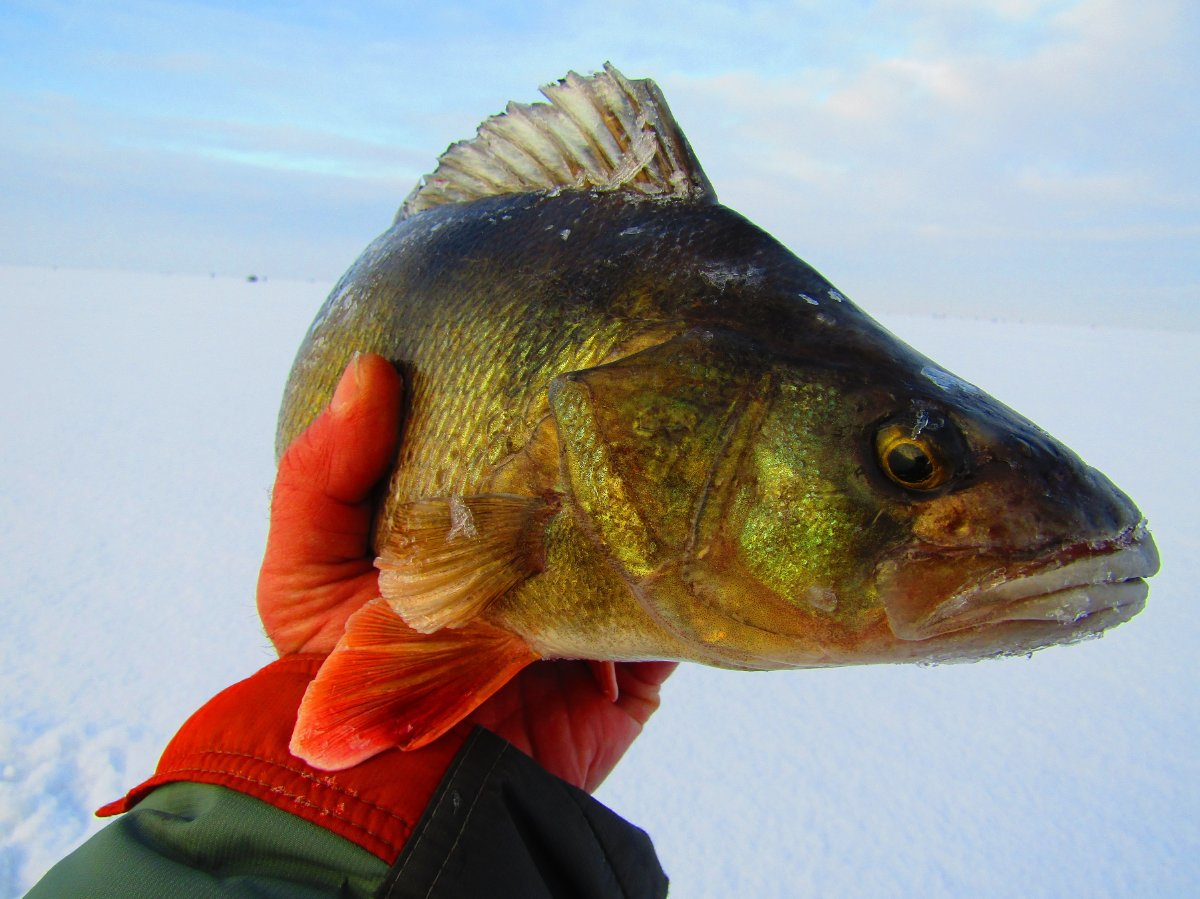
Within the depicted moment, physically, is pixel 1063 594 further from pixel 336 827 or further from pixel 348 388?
pixel 348 388

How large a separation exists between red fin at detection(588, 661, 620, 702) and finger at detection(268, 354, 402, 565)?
0.74 meters

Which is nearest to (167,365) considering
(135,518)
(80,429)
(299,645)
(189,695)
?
(80,429)

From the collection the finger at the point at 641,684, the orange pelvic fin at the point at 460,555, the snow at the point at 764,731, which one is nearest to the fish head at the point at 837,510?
the orange pelvic fin at the point at 460,555

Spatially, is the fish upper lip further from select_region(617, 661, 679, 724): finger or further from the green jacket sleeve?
select_region(617, 661, 679, 724): finger

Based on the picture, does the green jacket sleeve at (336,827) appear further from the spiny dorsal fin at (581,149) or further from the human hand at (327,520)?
the spiny dorsal fin at (581,149)

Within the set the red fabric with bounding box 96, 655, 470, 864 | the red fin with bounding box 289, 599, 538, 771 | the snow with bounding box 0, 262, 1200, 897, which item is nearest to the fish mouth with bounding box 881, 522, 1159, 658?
the red fin with bounding box 289, 599, 538, 771

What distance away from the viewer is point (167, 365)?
42.9 feet

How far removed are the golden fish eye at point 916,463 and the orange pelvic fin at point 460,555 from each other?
605 mm

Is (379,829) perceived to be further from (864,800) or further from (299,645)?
(864,800)

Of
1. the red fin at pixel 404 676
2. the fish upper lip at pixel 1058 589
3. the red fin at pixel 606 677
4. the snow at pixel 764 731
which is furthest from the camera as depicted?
the snow at pixel 764 731

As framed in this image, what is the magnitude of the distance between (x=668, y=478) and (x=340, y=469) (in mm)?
924

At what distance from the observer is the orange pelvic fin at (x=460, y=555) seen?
1.46 meters

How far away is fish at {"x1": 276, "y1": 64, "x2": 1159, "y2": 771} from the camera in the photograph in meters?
1.21

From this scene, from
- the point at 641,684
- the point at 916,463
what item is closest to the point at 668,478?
the point at 916,463
